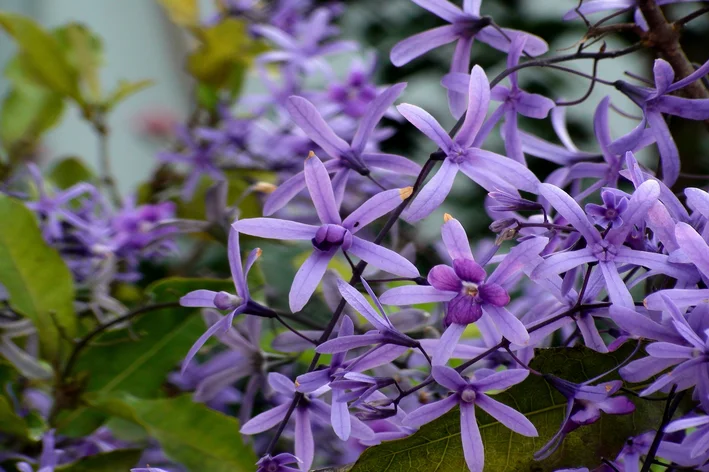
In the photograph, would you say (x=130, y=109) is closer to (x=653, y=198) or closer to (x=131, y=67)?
(x=131, y=67)

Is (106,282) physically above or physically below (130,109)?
above

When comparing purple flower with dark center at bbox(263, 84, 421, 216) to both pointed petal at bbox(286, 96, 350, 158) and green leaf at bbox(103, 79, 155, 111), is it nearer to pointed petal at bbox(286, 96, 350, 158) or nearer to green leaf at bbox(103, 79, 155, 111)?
pointed petal at bbox(286, 96, 350, 158)

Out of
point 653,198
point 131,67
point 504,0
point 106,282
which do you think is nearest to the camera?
point 653,198

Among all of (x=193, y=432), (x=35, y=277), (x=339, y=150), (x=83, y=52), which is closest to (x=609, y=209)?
(x=339, y=150)

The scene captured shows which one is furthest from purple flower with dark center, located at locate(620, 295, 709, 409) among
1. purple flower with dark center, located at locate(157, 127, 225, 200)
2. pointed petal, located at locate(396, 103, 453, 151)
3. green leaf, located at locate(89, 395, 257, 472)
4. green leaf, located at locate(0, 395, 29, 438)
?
purple flower with dark center, located at locate(157, 127, 225, 200)

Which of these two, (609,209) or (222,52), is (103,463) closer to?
(609,209)

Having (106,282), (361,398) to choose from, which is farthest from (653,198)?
(106,282)
